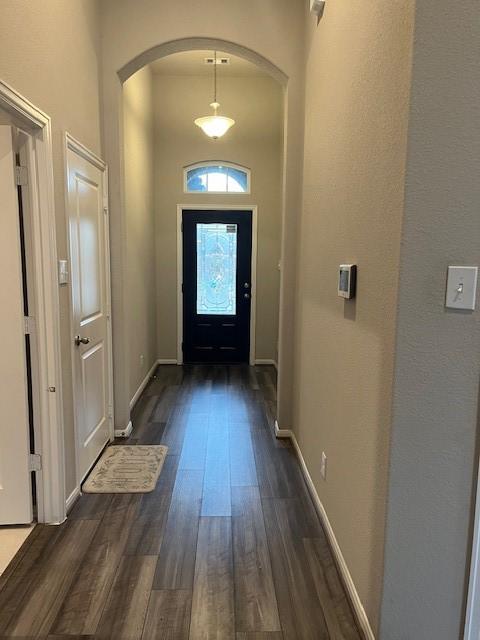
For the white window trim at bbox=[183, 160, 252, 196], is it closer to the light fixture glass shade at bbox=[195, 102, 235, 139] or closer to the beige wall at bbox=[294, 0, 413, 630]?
the light fixture glass shade at bbox=[195, 102, 235, 139]

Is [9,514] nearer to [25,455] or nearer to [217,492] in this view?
[25,455]

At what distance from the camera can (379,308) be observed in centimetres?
151

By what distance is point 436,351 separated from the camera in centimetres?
132

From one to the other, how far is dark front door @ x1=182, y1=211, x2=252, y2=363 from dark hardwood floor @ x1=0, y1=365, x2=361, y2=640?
2.72 meters

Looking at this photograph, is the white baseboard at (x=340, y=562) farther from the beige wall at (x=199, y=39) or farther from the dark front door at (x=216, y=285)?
the dark front door at (x=216, y=285)

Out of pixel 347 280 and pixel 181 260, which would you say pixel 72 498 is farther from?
pixel 181 260

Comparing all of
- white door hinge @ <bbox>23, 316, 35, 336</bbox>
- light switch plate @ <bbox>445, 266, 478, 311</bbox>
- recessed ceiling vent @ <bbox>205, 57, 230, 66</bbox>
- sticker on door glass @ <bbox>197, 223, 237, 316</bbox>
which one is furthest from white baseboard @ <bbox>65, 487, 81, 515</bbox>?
recessed ceiling vent @ <bbox>205, 57, 230, 66</bbox>

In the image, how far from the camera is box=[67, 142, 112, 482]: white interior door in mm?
2533

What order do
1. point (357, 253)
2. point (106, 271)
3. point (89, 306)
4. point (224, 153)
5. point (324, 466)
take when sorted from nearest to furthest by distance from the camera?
point (357, 253) → point (324, 466) → point (89, 306) → point (106, 271) → point (224, 153)

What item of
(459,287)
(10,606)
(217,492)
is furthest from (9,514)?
(459,287)

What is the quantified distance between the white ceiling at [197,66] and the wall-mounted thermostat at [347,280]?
390cm

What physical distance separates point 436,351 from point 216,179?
4.75 meters

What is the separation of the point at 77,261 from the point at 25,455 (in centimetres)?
111

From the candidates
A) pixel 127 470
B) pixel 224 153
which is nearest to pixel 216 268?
pixel 224 153
